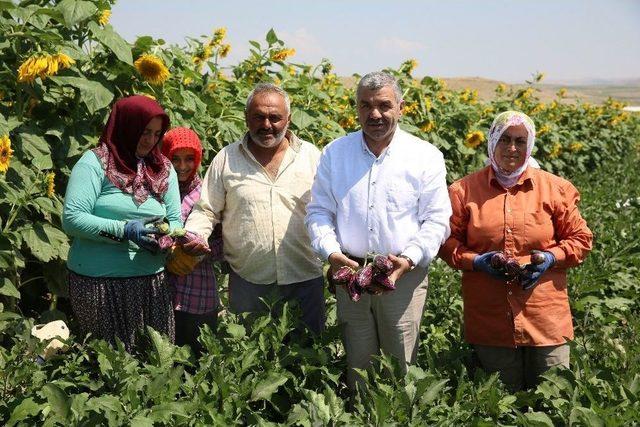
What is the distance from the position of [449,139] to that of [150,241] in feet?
15.6

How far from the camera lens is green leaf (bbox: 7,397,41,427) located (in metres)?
2.31

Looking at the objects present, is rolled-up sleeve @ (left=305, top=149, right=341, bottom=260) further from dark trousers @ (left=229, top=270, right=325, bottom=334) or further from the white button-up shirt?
dark trousers @ (left=229, top=270, right=325, bottom=334)

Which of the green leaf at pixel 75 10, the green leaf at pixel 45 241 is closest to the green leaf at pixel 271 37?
the green leaf at pixel 75 10

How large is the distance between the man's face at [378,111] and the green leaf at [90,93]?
1.19 metres

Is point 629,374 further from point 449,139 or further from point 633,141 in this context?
point 633,141

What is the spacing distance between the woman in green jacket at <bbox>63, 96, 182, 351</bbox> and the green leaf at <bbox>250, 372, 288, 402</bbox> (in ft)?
1.97

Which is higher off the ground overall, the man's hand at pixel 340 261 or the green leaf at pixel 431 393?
the man's hand at pixel 340 261

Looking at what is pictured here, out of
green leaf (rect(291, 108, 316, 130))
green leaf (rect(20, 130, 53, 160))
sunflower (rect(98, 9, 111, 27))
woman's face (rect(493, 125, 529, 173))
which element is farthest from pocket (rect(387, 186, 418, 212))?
green leaf (rect(291, 108, 316, 130))

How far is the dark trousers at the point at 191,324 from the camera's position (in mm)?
3150

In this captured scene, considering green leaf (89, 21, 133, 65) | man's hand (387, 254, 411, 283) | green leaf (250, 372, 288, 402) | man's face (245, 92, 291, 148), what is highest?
green leaf (89, 21, 133, 65)

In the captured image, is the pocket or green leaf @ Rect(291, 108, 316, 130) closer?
the pocket

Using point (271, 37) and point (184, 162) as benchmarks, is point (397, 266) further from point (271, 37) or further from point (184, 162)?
point (271, 37)

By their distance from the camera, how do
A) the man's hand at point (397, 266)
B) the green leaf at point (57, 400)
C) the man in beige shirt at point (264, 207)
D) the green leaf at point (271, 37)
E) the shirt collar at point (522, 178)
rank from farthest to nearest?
the green leaf at point (271, 37)
the man in beige shirt at point (264, 207)
the shirt collar at point (522, 178)
the man's hand at point (397, 266)
the green leaf at point (57, 400)

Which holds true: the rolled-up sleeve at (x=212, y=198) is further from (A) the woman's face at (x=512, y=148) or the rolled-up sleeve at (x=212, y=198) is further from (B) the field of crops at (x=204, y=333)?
(A) the woman's face at (x=512, y=148)
